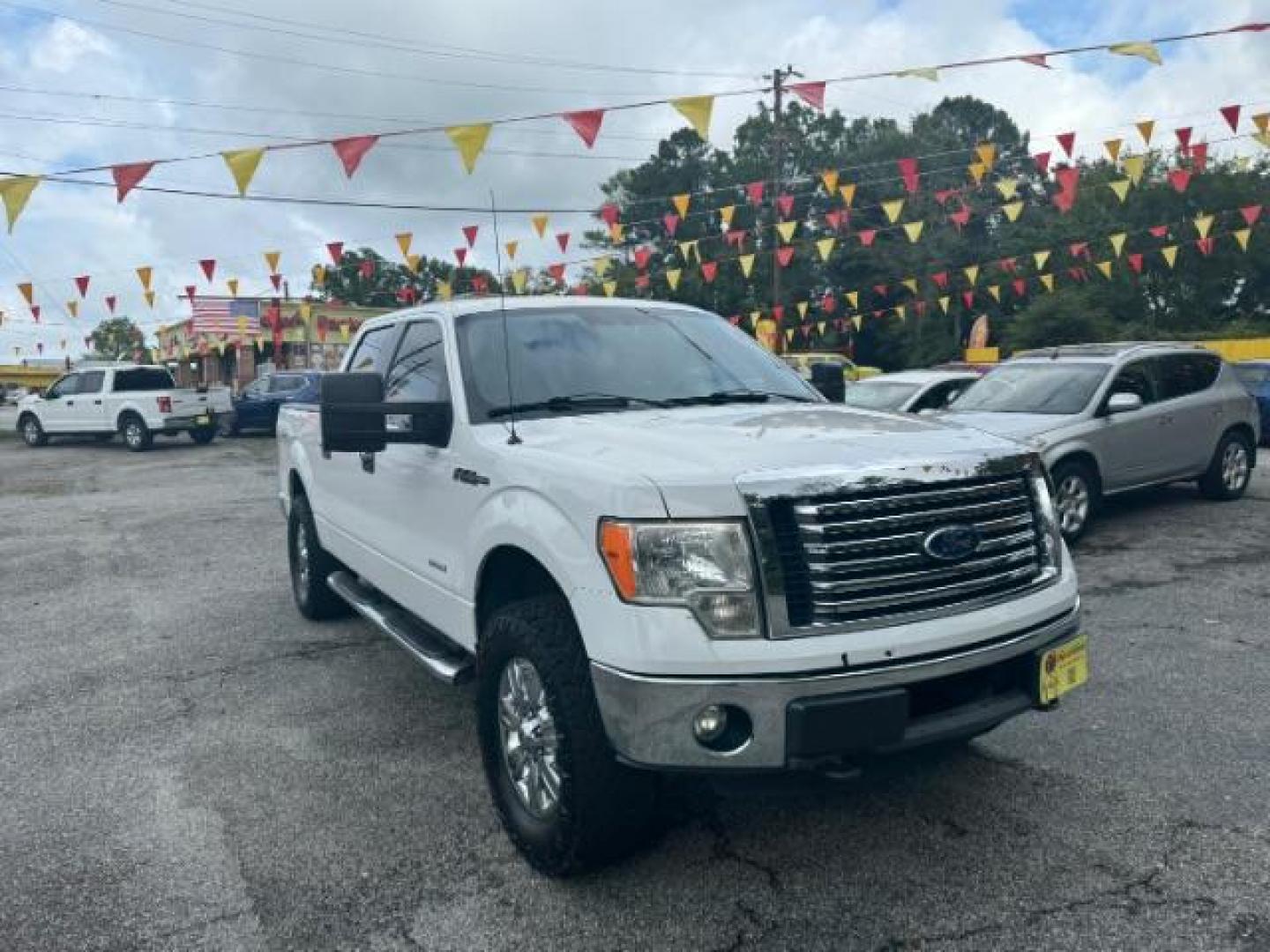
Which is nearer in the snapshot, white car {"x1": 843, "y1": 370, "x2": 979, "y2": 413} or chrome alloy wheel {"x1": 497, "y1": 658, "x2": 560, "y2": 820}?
chrome alloy wheel {"x1": 497, "y1": 658, "x2": 560, "y2": 820}

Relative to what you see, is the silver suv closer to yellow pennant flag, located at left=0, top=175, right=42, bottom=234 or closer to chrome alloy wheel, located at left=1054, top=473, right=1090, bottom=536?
chrome alloy wheel, located at left=1054, top=473, right=1090, bottom=536

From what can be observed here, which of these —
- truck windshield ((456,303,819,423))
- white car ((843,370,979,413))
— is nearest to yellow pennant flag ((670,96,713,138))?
white car ((843,370,979,413))

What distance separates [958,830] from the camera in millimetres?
3285

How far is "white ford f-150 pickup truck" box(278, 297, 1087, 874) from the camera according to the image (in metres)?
2.59

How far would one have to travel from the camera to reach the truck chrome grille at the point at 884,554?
265cm

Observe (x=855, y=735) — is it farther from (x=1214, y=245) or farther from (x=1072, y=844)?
(x=1214, y=245)

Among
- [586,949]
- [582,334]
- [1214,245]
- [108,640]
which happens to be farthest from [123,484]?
[1214,245]

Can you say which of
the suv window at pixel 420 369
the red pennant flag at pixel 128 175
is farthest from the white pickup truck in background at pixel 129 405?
the suv window at pixel 420 369

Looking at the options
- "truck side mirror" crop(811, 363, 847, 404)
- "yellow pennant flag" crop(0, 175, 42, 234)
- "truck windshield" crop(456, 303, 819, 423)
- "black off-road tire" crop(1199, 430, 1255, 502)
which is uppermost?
"yellow pennant flag" crop(0, 175, 42, 234)

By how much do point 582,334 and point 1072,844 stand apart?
2.62m

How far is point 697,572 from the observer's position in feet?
8.64

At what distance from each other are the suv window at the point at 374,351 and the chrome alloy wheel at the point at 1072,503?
557cm

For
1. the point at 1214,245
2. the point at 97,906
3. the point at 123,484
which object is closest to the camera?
the point at 97,906

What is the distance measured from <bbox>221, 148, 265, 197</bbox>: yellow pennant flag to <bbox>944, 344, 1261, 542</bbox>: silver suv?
7586 millimetres
